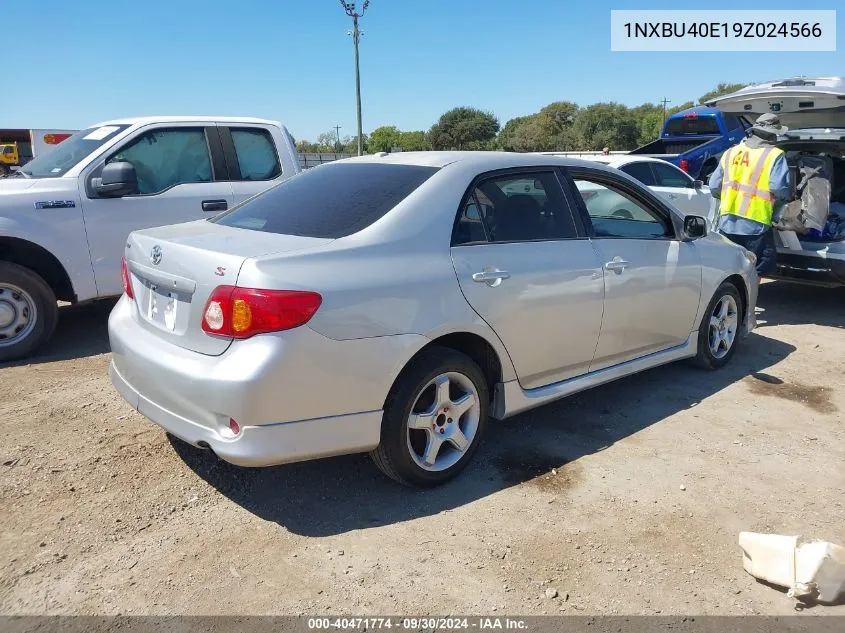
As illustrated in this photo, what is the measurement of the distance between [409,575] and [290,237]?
5.16 ft

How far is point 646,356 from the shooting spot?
179 inches

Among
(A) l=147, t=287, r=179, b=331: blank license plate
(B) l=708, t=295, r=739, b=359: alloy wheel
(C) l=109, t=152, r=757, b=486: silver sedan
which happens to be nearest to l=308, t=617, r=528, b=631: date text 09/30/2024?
(C) l=109, t=152, r=757, b=486: silver sedan

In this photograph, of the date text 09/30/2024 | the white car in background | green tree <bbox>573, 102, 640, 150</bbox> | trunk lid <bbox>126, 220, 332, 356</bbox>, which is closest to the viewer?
the date text 09/30/2024

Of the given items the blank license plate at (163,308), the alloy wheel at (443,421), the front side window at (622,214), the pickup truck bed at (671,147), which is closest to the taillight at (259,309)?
the blank license plate at (163,308)

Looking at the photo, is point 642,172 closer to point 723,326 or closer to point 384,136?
point 723,326

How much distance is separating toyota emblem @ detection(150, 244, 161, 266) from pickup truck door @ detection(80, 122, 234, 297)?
2.61 metres

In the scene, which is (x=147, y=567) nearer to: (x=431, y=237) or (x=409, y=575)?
(x=409, y=575)

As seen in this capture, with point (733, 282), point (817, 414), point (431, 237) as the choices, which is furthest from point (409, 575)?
point (733, 282)

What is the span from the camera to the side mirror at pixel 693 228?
4730 millimetres

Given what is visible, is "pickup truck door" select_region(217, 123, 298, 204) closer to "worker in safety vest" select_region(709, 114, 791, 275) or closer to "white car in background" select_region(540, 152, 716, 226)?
"worker in safety vest" select_region(709, 114, 791, 275)

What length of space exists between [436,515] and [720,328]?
3.20 meters

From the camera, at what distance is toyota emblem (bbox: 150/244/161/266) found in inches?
127

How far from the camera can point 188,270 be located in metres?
3.00

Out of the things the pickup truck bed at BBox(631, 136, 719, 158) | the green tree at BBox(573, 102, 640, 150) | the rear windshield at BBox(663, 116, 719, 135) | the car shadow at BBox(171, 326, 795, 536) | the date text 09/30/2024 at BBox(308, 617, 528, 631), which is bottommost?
the date text 09/30/2024 at BBox(308, 617, 528, 631)
